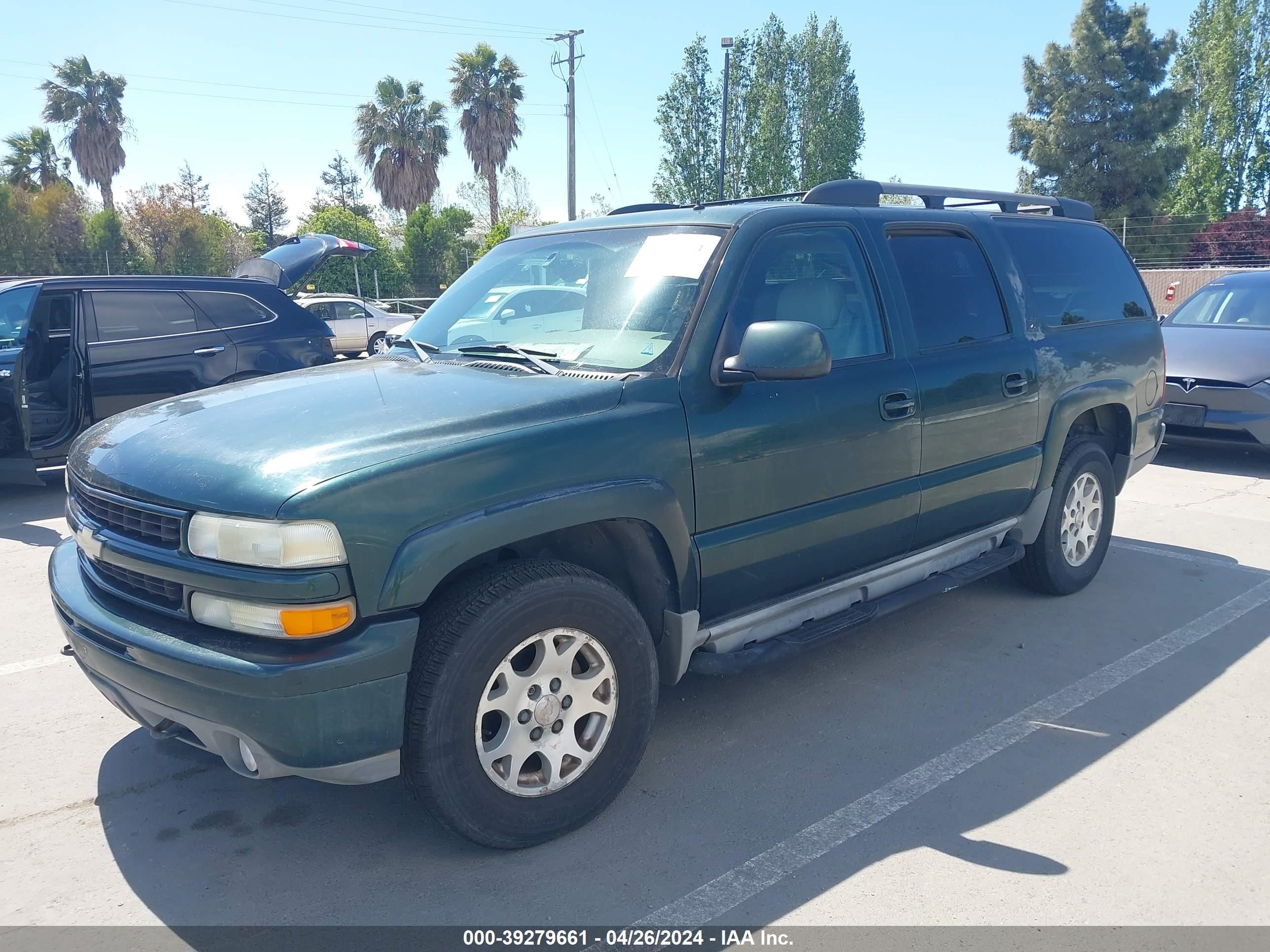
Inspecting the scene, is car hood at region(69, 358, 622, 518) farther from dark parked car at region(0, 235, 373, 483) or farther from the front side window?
dark parked car at region(0, 235, 373, 483)

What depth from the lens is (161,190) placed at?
37812mm

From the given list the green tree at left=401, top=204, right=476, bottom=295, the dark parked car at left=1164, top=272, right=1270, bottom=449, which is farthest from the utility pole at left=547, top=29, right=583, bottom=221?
the dark parked car at left=1164, top=272, right=1270, bottom=449

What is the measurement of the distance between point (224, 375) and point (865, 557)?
6480 millimetres

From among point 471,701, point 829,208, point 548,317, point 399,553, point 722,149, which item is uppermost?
point 722,149

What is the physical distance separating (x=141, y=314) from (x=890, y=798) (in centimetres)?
739

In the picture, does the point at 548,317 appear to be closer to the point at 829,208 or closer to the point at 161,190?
the point at 829,208

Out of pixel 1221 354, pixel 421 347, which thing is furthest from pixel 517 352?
pixel 1221 354

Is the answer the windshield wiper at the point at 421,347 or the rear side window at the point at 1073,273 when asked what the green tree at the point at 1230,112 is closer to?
the rear side window at the point at 1073,273

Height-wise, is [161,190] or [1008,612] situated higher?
[161,190]

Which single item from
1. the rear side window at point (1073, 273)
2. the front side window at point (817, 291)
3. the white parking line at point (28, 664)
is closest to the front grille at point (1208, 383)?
the rear side window at point (1073, 273)

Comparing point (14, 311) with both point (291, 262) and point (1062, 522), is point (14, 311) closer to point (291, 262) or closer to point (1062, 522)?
point (291, 262)

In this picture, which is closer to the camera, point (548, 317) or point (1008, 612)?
point (548, 317)

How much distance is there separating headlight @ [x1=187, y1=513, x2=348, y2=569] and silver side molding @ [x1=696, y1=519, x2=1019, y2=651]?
1.36 m

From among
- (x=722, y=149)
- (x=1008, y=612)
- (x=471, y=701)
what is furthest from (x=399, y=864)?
(x=722, y=149)
